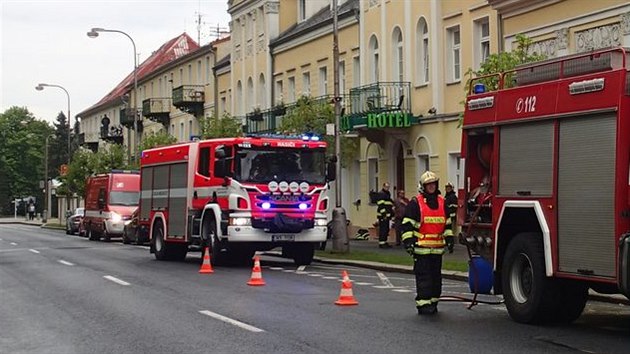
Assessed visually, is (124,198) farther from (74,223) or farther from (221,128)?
(74,223)

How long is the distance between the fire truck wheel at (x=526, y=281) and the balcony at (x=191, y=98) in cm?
5111

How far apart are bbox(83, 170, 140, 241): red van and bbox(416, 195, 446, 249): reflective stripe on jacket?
3000cm

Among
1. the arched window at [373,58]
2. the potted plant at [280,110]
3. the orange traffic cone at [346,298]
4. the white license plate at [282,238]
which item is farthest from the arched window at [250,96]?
the orange traffic cone at [346,298]

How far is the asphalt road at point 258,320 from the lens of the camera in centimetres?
1055

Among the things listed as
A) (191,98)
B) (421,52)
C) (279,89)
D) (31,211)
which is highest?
Result: (191,98)

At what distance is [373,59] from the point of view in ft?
121

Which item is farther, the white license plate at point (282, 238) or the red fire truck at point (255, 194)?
the white license plate at point (282, 238)

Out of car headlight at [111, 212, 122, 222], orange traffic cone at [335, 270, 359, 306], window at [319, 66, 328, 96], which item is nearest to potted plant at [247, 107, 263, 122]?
window at [319, 66, 328, 96]

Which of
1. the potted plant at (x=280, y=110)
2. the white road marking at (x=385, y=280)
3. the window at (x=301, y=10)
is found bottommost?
the white road marking at (x=385, y=280)

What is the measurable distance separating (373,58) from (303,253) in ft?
47.3

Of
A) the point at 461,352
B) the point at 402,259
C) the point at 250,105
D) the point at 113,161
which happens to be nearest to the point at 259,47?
the point at 250,105

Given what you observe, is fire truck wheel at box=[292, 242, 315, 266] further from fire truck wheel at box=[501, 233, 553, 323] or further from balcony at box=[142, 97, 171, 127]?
balcony at box=[142, 97, 171, 127]

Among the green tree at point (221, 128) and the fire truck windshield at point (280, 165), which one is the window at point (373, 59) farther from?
the fire truck windshield at point (280, 165)

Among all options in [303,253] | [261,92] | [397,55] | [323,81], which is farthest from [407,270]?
[261,92]
